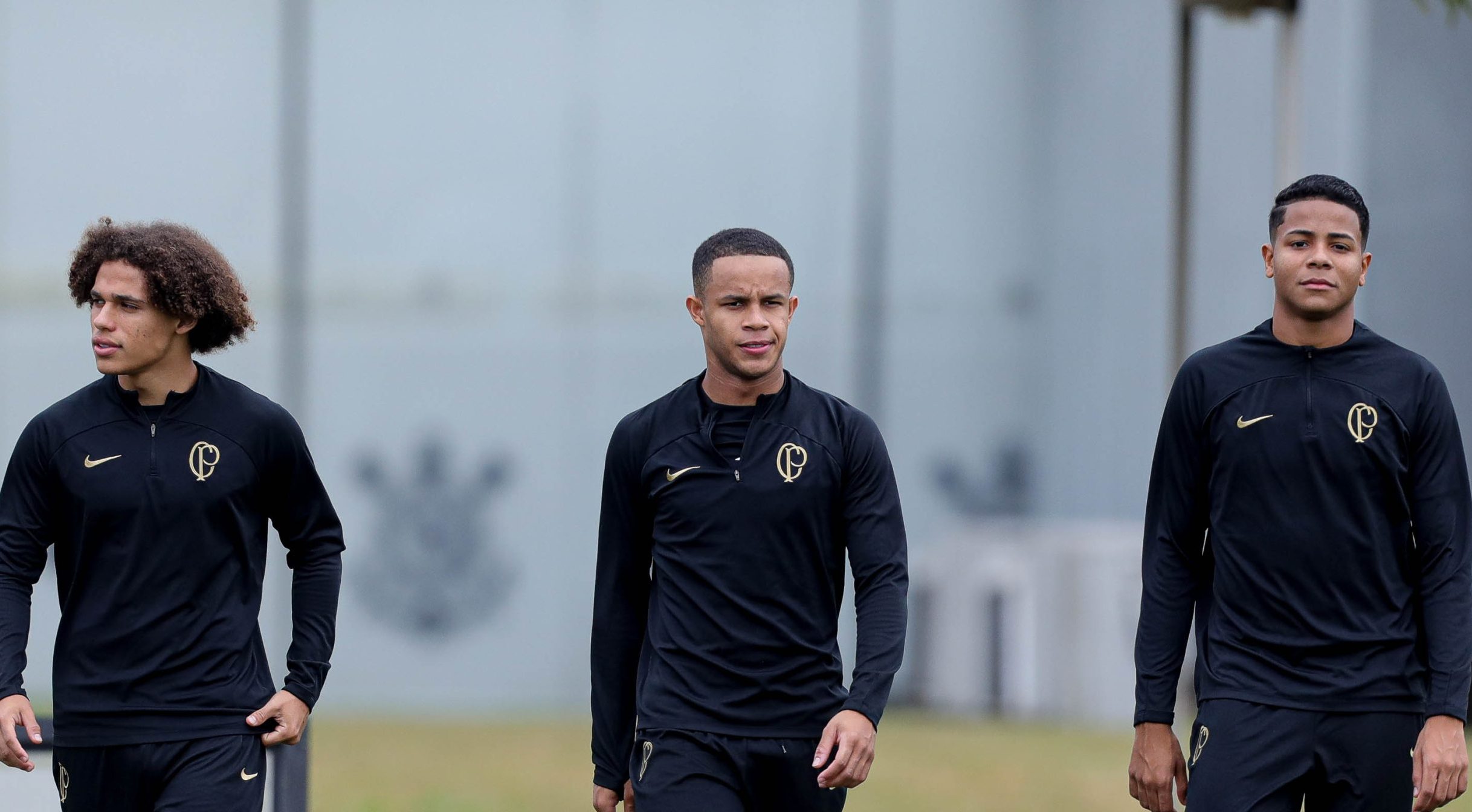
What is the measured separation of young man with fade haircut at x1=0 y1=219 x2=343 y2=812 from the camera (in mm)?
4082

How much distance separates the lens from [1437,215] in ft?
38.0

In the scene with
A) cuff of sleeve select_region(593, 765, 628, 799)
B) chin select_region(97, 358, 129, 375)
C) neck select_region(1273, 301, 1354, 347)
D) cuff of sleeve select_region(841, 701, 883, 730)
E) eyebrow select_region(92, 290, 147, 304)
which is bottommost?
cuff of sleeve select_region(593, 765, 628, 799)

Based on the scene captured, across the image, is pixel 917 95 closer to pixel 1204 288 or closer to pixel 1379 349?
pixel 1204 288

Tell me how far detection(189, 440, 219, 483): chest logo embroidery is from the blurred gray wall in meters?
7.54

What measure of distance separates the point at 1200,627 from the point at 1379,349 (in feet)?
2.45

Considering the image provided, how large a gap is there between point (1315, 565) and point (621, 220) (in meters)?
8.80

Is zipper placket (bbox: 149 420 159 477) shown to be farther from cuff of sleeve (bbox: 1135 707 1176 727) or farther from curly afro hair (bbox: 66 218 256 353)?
cuff of sleeve (bbox: 1135 707 1176 727)

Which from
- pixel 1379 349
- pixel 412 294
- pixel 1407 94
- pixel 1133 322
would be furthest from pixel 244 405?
pixel 1133 322

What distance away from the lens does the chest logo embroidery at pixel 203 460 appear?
418 centimetres

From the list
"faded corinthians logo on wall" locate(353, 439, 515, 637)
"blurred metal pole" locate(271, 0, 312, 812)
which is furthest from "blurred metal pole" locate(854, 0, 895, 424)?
"blurred metal pole" locate(271, 0, 312, 812)

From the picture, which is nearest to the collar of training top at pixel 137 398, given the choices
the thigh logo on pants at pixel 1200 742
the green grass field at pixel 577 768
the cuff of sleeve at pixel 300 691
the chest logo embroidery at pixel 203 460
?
the chest logo embroidery at pixel 203 460

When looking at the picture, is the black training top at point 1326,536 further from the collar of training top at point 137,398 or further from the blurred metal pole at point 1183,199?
the blurred metal pole at point 1183,199

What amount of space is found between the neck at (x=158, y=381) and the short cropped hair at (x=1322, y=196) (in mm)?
2482

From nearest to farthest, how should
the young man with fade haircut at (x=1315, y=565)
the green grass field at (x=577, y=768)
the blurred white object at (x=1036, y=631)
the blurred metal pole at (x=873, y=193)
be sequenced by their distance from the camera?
the young man with fade haircut at (x=1315, y=565) < the green grass field at (x=577, y=768) < the blurred white object at (x=1036, y=631) < the blurred metal pole at (x=873, y=193)
